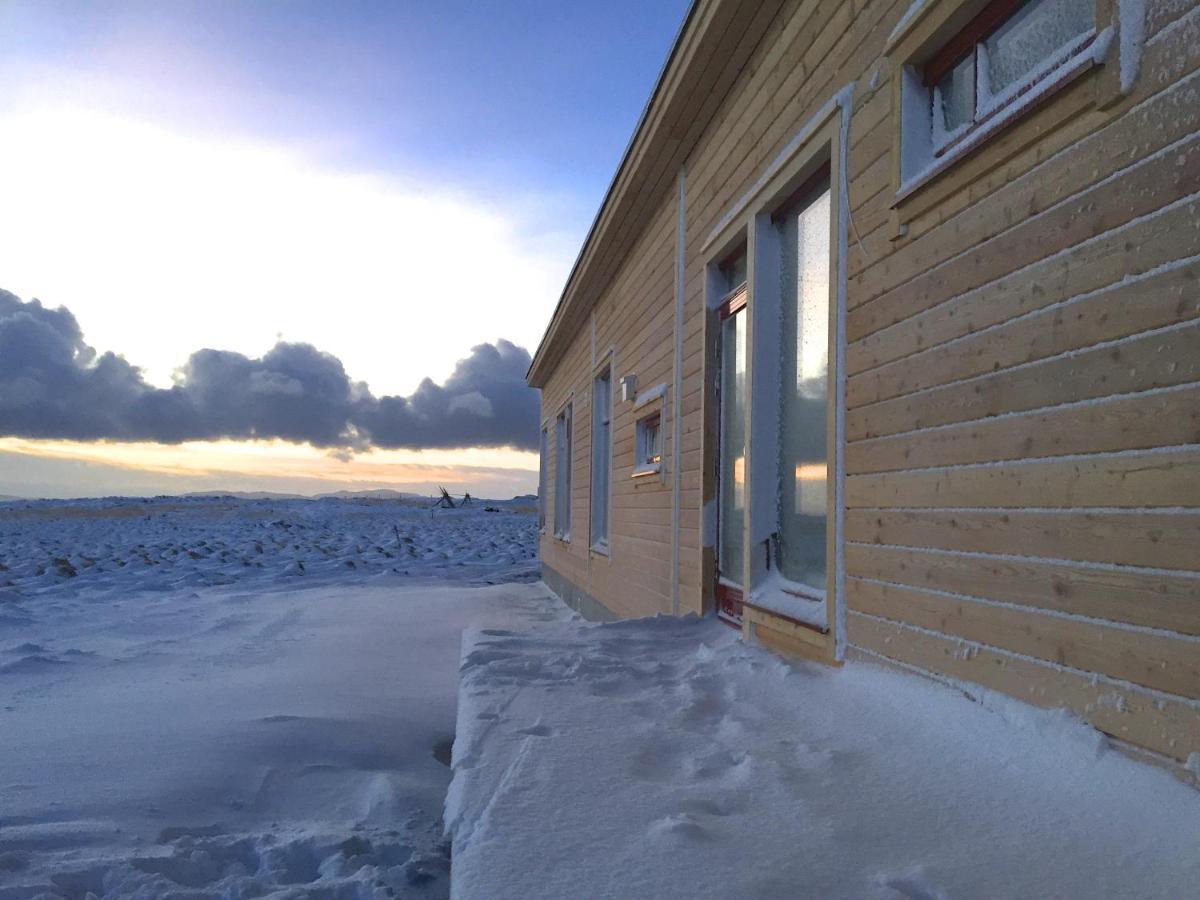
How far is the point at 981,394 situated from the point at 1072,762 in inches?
42.6

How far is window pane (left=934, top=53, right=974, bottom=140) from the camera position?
9.09 ft

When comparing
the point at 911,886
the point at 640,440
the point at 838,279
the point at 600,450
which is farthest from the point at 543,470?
the point at 911,886

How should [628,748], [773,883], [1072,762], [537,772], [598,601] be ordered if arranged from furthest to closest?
1. [598,601]
2. [628,748]
3. [537,772]
4. [1072,762]
5. [773,883]

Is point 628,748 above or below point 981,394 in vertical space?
below

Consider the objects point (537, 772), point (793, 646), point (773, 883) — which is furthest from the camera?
point (793, 646)

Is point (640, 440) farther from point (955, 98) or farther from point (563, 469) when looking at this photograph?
point (563, 469)

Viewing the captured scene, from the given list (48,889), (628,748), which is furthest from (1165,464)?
(48,889)

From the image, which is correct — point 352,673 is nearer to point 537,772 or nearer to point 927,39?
point 537,772

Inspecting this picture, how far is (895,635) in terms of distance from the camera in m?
2.87

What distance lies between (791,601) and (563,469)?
29.1 feet

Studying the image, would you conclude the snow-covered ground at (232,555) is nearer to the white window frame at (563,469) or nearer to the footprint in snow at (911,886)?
the white window frame at (563,469)

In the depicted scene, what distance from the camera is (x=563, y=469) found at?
1257 centimetres

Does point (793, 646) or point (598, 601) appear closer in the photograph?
point (793, 646)

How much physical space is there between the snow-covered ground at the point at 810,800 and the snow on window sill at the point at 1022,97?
1.70 m
